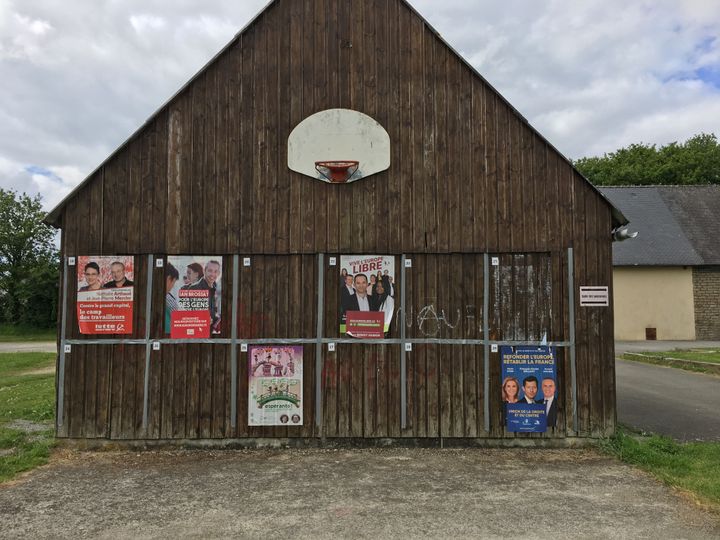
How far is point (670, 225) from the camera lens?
98.0 feet

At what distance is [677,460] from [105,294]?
8068 millimetres

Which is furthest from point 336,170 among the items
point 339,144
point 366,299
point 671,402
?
point 671,402

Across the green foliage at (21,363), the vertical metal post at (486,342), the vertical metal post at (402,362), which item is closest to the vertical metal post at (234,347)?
the vertical metal post at (402,362)

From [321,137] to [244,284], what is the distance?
246 cm

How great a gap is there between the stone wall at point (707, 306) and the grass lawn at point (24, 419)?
95.5 feet

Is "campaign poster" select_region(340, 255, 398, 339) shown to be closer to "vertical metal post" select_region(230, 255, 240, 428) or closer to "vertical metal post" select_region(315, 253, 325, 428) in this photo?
"vertical metal post" select_region(315, 253, 325, 428)

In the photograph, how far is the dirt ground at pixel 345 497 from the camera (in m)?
4.88

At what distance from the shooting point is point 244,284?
25.9ft

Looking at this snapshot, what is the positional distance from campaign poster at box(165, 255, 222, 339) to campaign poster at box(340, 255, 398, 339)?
6.06 feet

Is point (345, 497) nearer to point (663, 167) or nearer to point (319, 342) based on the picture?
point (319, 342)

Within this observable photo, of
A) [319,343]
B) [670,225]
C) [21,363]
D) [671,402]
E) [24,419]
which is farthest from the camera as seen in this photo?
[670,225]

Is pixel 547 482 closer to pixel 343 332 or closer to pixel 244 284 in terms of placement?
pixel 343 332

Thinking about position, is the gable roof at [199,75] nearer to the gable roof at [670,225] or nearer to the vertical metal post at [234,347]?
the vertical metal post at [234,347]

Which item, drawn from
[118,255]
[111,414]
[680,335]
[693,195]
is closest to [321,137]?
[118,255]
